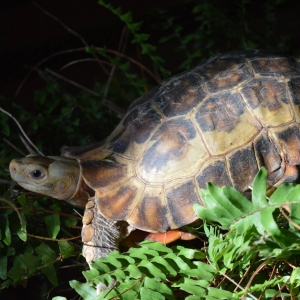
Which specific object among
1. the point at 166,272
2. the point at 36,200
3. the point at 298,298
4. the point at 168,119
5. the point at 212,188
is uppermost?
the point at 168,119

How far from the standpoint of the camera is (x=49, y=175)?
222 cm

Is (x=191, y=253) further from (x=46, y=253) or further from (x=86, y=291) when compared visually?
(x=46, y=253)

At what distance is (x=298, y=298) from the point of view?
1690 millimetres

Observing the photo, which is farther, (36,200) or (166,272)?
(36,200)

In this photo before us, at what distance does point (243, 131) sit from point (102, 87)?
204 cm

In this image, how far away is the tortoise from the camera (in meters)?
2.03

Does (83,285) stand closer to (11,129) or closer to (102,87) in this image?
(11,129)

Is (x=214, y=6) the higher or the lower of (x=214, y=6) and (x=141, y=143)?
the higher

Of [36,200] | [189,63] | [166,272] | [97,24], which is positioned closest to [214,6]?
[189,63]

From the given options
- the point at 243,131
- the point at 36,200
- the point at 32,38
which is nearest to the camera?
the point at 243,131

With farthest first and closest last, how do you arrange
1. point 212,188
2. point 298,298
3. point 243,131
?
point 243,131
point 298,298
point 212,188

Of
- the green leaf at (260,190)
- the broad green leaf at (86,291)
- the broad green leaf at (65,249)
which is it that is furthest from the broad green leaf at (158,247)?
the green leaf at (260,190)

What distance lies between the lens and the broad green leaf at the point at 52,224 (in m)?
2.13

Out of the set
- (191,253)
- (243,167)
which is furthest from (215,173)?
(191,253)
